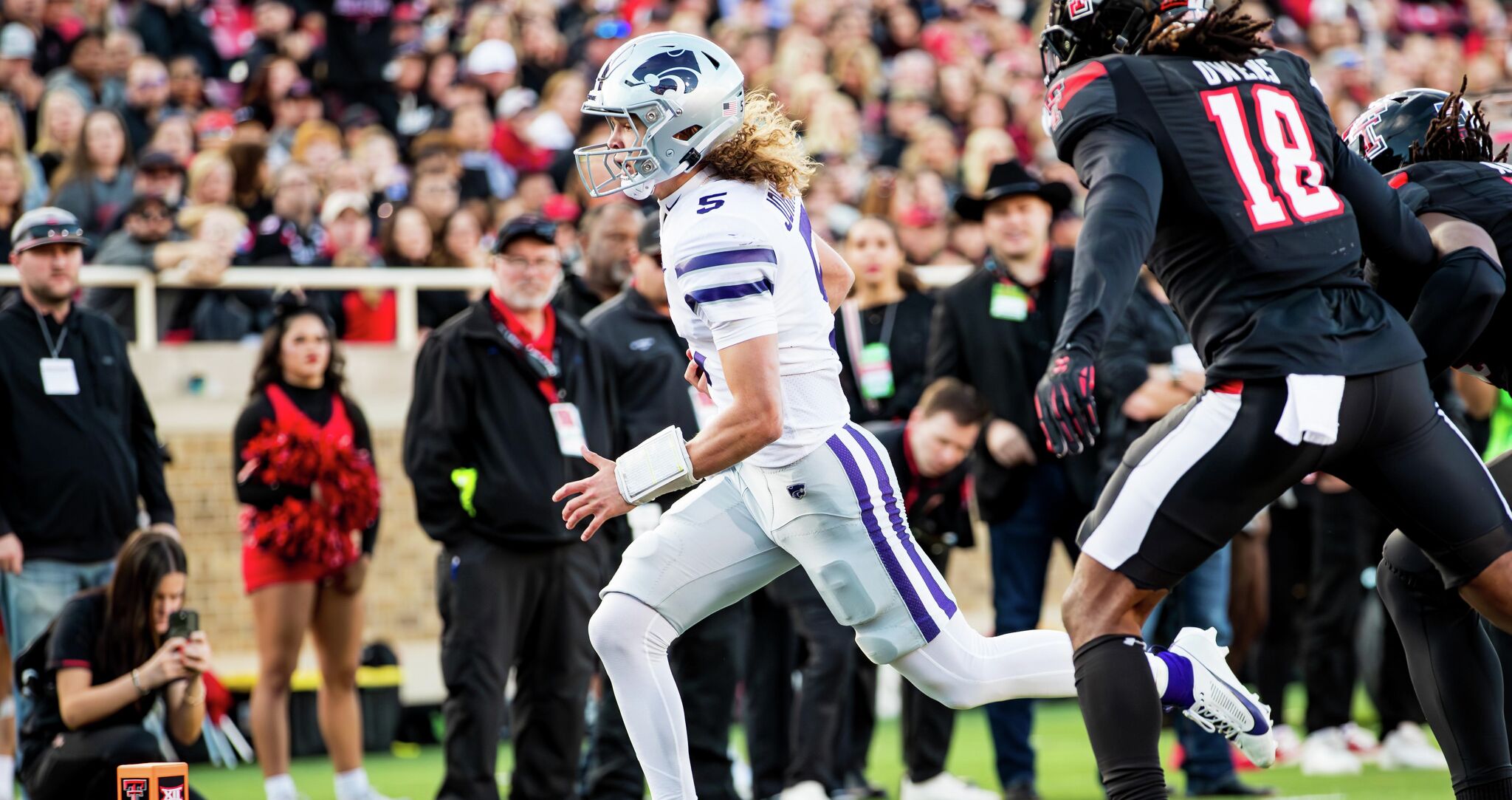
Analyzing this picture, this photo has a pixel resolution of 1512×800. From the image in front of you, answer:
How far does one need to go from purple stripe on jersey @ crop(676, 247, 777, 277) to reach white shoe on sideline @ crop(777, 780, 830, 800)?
3.38 m

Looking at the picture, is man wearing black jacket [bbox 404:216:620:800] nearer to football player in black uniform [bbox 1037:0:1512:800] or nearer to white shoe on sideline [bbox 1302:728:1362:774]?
football player in black uniform [bbox 1037:0:1512:800]

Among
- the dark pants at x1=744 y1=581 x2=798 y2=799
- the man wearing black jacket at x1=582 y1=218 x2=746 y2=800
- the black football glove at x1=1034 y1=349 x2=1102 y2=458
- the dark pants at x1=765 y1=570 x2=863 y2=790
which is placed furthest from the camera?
the dark pants at x1=744 y1=581 x2=798 y2=799

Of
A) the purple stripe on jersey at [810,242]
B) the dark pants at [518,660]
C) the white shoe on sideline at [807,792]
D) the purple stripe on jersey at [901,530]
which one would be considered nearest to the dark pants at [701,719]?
the dark pants at [518,660]

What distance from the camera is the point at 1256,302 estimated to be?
427cm

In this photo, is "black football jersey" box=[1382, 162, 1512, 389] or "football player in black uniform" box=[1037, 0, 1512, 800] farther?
"black football jersey" box=[1382, 162, 1512, 389]

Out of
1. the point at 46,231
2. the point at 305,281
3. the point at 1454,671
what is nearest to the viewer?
the point at 1454,671

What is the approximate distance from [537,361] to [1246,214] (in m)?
3.52

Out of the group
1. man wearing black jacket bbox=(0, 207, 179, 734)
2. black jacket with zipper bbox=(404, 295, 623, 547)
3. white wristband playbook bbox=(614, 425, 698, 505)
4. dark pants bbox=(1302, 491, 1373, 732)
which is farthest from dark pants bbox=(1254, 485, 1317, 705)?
white wristband playbook bbox=(614, 425, 698, 505)

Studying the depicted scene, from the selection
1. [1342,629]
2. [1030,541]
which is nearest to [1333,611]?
[1342,629]

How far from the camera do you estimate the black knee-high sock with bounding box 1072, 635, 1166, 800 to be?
163 inches

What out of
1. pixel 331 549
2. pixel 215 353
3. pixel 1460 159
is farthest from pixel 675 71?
pixel 215 353

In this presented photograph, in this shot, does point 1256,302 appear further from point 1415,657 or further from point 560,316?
point 560,316

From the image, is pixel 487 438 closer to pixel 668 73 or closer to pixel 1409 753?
pixel 668 73

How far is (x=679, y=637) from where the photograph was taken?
6.98 m
